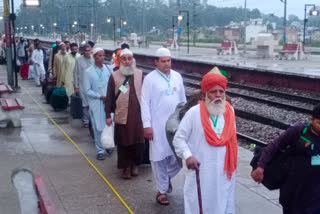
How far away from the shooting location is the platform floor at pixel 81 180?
19.5 feet

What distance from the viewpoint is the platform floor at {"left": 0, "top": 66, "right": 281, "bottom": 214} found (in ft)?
19.5

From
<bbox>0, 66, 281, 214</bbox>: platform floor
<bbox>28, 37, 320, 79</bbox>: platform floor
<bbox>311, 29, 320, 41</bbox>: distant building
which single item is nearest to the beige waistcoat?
<bbox>0, 66, 281, 214</bbox>: platform floor

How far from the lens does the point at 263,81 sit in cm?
2141

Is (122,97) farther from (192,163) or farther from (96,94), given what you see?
(192,163)

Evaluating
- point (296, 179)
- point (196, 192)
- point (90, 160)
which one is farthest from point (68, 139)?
point (296, 179)

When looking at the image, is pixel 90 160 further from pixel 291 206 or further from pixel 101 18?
pixel 101 18

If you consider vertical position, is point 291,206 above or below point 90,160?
above

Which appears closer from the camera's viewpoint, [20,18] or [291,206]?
[291,206]

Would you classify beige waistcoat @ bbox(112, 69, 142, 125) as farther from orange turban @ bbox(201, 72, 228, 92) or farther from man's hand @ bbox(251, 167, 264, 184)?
man's hand @ bbox(251, 167, 264, 184)

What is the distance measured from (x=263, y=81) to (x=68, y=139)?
1322 cm

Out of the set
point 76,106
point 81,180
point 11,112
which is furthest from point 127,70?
point 76,106

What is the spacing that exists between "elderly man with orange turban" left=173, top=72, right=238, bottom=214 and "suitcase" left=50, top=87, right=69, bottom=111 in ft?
27.5

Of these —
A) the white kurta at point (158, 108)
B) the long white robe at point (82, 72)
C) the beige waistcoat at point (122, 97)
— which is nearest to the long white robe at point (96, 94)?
the beige waistcoat at point (122, 97)

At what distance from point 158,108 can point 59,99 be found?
23.1 ft
